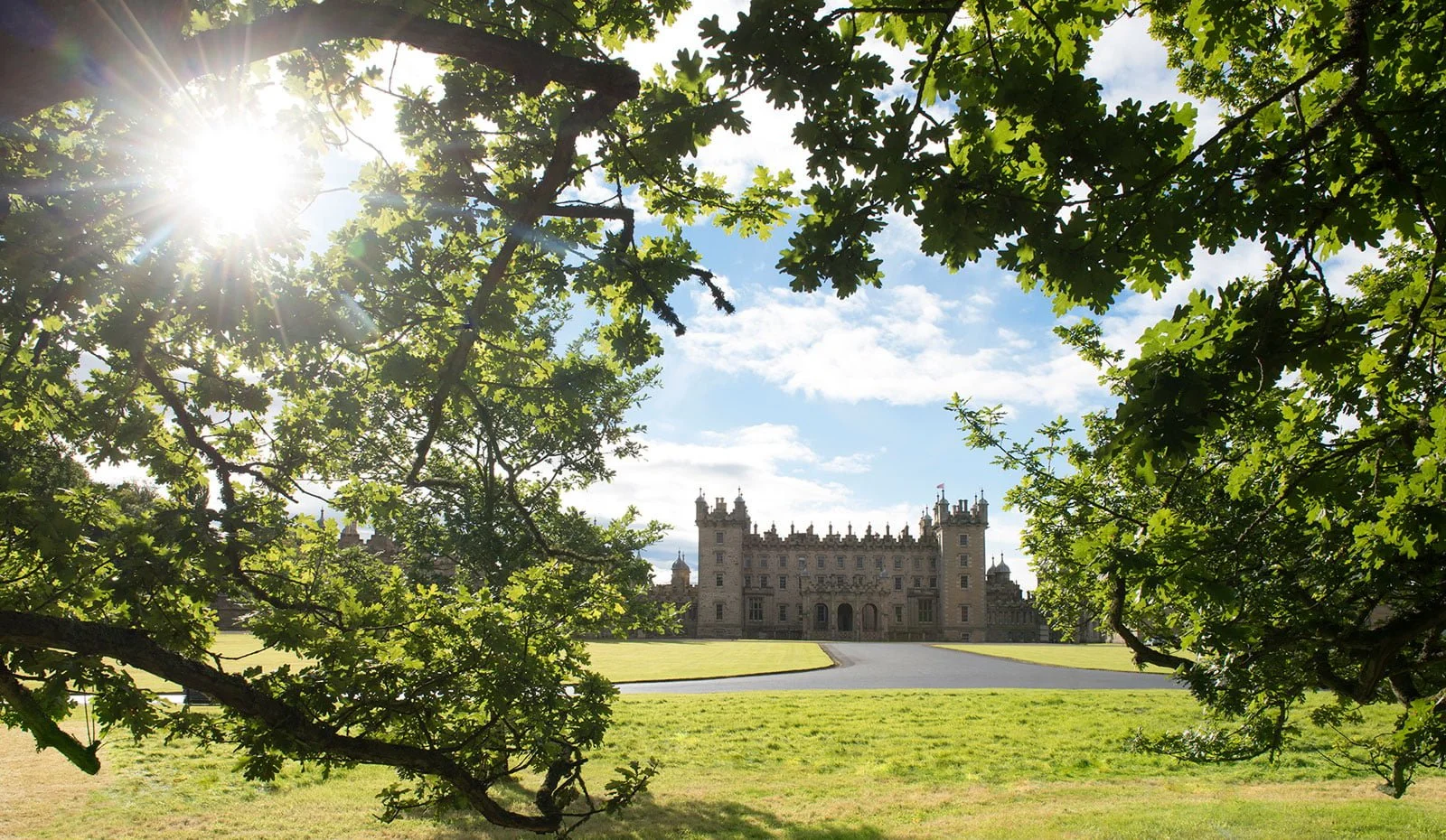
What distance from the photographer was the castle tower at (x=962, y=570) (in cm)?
7438

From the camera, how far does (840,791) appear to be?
37.6 feet

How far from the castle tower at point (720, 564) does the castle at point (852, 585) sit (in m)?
0.09

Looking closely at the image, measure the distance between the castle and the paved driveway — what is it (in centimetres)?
4109

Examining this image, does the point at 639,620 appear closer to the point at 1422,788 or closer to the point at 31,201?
the point at 31,201

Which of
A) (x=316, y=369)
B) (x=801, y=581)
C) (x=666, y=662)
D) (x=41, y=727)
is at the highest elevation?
(x=316, y=369)

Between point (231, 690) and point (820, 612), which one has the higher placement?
point (231, 690)

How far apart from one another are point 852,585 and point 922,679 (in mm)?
50832

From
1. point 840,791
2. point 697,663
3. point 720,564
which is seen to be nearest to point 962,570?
point 720,564

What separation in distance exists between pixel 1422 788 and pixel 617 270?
43.9ft

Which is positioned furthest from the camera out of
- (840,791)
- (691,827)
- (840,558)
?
(840,558)

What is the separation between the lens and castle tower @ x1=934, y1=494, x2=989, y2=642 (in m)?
74.4

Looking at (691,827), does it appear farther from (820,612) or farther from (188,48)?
(820,612)

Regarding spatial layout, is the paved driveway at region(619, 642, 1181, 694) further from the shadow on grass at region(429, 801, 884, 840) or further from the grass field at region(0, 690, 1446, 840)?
the shadow on grass at region(429, 801, 884, 840)

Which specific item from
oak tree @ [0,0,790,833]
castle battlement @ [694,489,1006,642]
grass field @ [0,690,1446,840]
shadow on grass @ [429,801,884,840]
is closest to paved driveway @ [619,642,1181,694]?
grass field @ [0,690,1446,840]
